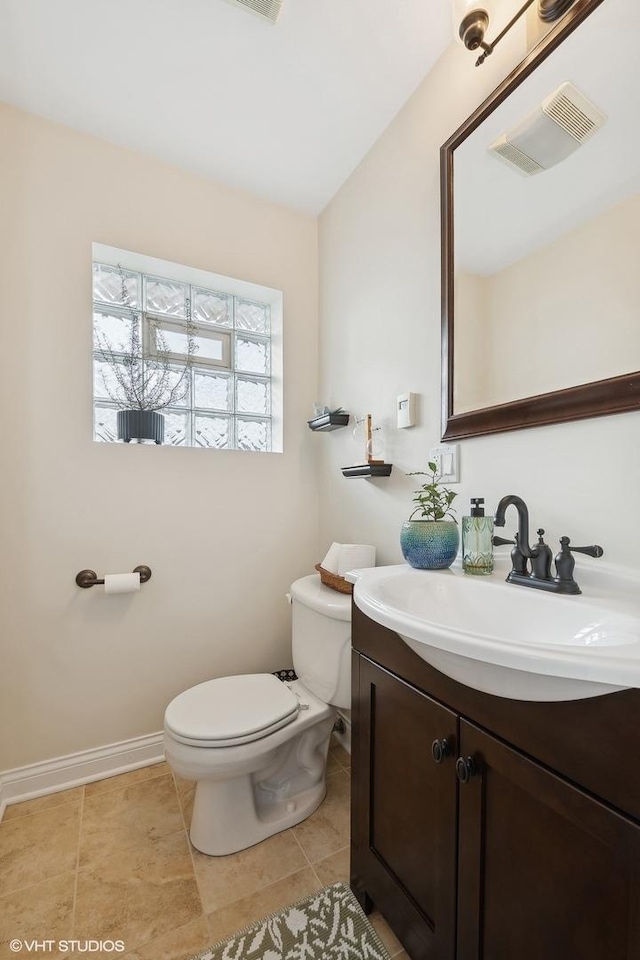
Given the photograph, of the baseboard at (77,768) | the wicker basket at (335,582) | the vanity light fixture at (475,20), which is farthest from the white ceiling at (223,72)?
the baseboard at (77,768)

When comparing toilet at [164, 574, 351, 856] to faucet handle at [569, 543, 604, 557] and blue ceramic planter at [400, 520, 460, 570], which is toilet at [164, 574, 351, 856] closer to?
blue ceramic planter at [400, 520, 460, 570]

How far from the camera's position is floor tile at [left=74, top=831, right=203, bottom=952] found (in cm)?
101

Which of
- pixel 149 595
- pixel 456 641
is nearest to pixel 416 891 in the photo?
pixel 456 641

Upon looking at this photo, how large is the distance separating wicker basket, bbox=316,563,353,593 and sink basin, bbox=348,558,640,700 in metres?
0.36

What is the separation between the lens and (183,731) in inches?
46.3

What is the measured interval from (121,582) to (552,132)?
1872 millimetres

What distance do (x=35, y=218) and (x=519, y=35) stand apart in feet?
5.36

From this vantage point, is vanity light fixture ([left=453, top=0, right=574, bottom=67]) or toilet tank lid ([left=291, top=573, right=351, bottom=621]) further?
toilet tank lid ([left=291, top=573, right=351, bottom=621])

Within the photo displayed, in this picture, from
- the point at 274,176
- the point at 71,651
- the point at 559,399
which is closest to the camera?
the point at 559,399

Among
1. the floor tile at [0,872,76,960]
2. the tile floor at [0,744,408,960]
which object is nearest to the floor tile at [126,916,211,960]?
the tile floor at [0,744,408,960]

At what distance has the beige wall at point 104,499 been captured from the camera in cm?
147

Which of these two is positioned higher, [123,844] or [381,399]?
[381,399]

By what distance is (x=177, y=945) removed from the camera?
0.97m

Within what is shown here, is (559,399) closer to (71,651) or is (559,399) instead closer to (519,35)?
(519,35)
